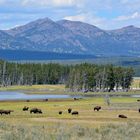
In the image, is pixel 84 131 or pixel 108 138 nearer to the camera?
pixel 108 138

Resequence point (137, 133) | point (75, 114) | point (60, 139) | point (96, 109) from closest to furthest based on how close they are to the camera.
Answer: point (60, 139) < point (137, 133) < point (75, 114) < point (96, 109)

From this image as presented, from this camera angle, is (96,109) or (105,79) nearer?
(96,109)

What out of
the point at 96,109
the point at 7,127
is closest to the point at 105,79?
the point at 96,109

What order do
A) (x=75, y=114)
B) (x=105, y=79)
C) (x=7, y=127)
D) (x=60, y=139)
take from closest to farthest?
(x=60, y=139) → (x=7, y=127) → (x=75, y=114) → (x=105, y=79)

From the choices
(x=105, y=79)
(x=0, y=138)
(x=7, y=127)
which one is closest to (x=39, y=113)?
(x=7, y=127)

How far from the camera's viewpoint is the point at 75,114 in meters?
71.8

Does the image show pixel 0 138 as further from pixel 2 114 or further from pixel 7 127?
pixel 2 114

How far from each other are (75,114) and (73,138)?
35.8 metres

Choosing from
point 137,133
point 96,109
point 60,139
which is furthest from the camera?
point 96,109

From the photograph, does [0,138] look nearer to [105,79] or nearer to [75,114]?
[75,114]

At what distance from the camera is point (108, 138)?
3641 centimetres

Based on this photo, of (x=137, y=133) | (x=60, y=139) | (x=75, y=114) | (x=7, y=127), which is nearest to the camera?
(x=60, y=139)

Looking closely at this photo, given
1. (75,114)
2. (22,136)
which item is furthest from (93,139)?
(75,114)

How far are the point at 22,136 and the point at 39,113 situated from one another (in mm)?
37705
